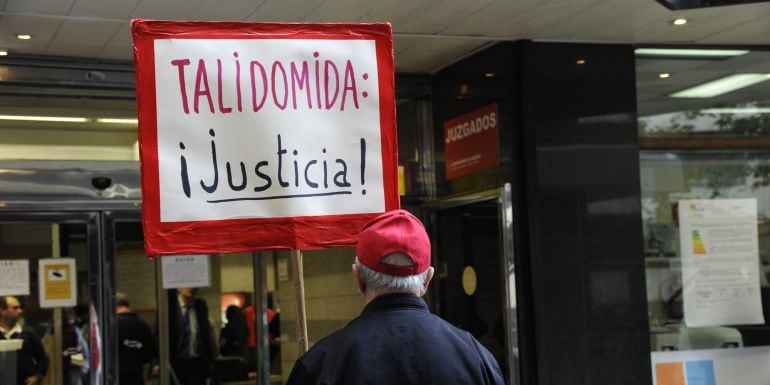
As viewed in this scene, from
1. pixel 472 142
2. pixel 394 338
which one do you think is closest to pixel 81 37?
pixel 472 142

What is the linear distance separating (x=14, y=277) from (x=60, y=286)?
1.02 ft

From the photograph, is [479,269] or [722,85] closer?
[479,269]

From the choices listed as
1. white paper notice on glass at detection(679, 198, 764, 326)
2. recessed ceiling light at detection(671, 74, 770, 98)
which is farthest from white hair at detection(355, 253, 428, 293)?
recessed ceiling light at detection(671, 74, 770, 98)

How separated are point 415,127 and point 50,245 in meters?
3.03

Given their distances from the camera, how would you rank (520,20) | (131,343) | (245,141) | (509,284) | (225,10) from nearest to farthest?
1. (245,141)
2. (225,10)
3. (520,20)
4. (509,284)
5. (131,343)

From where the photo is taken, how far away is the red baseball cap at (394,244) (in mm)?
2783

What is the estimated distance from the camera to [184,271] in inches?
311

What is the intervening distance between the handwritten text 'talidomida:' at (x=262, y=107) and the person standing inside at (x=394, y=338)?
100cm

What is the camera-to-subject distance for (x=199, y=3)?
6266 mm

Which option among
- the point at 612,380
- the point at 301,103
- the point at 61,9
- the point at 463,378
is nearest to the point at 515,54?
the point at 612,380

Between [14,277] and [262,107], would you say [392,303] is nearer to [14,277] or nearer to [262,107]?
[262,107]

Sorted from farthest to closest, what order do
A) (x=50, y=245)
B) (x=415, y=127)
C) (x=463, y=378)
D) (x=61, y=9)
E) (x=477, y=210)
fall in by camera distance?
(x=415, y=127), (x=477, y=210), (x=50, y=245), (x=61, y=9), (x=463, y=378)

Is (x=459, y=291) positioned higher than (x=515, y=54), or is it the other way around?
(x=515, y=54)

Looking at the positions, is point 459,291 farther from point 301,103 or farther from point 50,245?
point 301,103
